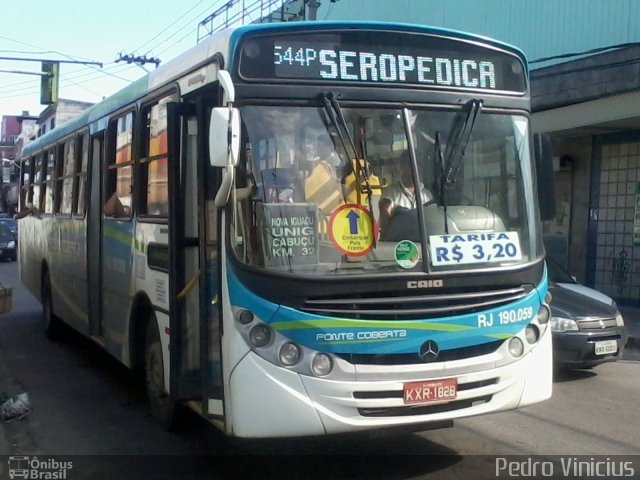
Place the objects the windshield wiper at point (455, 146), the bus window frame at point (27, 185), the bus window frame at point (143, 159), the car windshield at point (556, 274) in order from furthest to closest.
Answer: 1. the bus window frame at point (27, 185)
2. the car windshield at point (556, 274)
3. the bus window frame at point (143, 159)
4. the windshield wiper at point (455, 146)

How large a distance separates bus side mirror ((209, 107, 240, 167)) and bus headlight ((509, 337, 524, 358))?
2.27 metres

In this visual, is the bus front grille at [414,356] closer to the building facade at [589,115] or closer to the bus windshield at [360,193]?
the bus windshield at [360,193]

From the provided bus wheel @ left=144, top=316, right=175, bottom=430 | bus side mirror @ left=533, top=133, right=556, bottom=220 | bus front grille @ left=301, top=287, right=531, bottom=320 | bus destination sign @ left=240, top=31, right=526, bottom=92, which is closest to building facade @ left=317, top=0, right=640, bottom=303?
bus side mirror @ left=533, top=133, right=556, bottom=220

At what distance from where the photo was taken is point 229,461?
6.24m

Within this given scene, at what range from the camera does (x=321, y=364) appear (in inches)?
202

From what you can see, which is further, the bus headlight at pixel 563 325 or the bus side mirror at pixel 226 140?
the bus headlight at pixel 563 325

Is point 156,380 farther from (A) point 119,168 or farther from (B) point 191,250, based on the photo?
(A) point 119,168

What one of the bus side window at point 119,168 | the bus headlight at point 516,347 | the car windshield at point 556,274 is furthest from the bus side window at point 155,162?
the car windshield at point 556,274

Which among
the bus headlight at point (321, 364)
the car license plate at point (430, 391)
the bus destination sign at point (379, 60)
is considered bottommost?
the car license plate at point (430, 391)

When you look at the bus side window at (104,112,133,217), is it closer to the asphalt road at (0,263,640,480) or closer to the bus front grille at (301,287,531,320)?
the asphalt road at (0,263,640,480)

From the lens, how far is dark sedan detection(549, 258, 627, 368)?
9234mm

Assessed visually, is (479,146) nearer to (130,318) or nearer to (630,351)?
(130,318)

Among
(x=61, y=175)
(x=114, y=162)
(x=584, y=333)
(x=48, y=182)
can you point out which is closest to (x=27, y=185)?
(x=48, y=182)

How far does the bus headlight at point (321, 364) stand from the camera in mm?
5109
